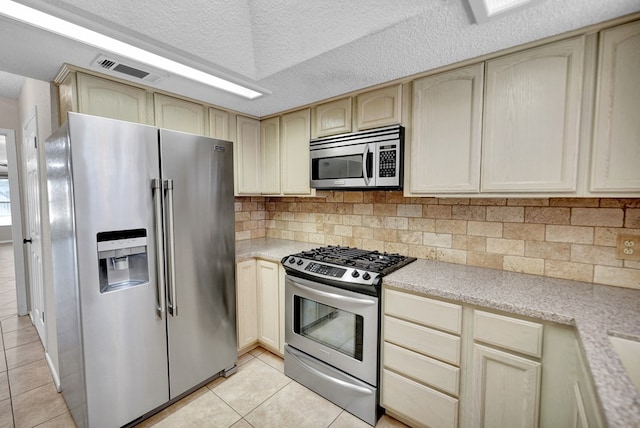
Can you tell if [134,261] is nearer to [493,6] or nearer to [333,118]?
[333,118]

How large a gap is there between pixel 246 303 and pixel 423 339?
1.51m

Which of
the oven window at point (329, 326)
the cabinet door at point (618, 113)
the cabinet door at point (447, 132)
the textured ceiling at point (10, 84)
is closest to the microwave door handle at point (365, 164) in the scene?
the cabinet door at point (447, 132)

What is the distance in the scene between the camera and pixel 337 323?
1.96 m

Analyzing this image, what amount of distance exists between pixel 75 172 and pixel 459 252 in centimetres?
242

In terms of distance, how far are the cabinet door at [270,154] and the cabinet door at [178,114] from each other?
2.08 feet

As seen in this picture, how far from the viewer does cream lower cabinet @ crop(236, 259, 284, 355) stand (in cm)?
237

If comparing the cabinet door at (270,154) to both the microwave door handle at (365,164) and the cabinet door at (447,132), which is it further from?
the cabinet door at (447,132)

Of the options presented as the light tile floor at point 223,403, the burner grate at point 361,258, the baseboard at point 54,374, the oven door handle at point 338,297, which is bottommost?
the light tile floor at point 223,403

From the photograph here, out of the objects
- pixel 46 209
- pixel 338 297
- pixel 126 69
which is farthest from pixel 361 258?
pixel 46 209

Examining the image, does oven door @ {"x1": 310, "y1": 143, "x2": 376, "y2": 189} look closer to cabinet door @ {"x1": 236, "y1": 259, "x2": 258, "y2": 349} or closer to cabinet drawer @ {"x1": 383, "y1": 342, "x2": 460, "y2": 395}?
cabinet door @ {"x1": 236, "y1": 259, "x2": 258, "y2": 349}

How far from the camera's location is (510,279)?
167cm

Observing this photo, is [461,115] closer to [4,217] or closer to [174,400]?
[174,400]

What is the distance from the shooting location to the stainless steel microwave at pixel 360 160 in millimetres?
1952

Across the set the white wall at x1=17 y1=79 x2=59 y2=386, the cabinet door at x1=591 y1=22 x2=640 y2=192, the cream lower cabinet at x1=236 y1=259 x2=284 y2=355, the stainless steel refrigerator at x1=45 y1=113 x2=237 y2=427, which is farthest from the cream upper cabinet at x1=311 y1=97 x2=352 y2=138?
the white wall at x1=17 y1=79 x2=59 y2=386
